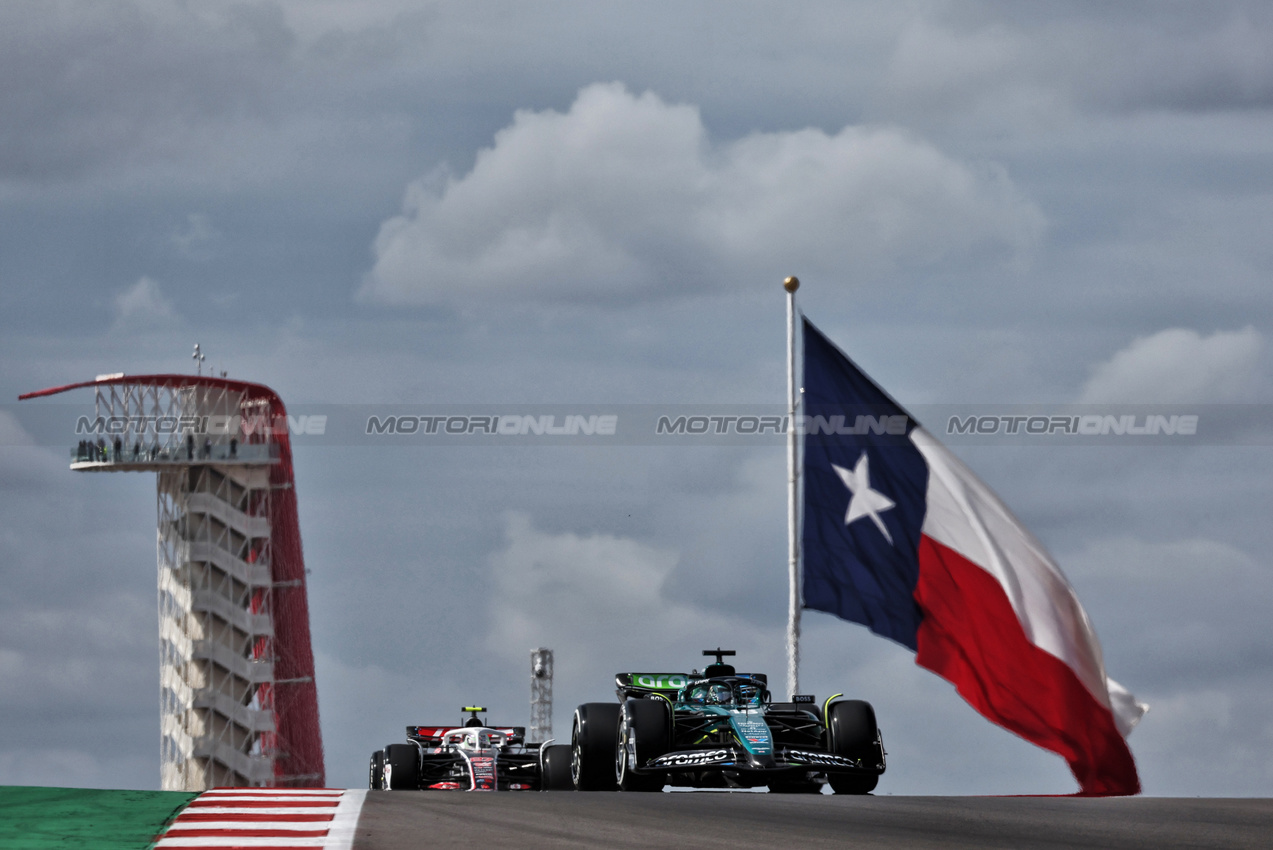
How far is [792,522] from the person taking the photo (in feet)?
77.1

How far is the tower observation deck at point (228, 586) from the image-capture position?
79625 mm

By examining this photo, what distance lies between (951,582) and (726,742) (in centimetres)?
370

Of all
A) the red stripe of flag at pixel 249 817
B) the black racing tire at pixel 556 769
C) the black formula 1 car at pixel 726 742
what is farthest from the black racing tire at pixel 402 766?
the red stripe of flag at pixel 249 817

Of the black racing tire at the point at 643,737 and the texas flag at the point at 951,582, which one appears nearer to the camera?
the black racing tire at the point at 643,737

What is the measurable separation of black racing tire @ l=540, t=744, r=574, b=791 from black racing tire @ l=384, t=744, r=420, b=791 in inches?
115

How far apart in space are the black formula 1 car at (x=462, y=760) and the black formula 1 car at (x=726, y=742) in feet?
25.3

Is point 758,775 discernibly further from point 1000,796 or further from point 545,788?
point 545,788

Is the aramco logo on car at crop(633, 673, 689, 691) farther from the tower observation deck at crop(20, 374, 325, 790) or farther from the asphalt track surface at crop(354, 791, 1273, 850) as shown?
the tower observation deck at crop(20, 374, 325, 790)

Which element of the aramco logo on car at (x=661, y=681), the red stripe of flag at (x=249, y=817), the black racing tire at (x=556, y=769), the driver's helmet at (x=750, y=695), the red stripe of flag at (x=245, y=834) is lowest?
the red stripe of flag at (x=245, y=834)

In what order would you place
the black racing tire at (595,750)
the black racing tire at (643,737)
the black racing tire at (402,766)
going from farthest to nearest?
the black racing tire at (402,766)
the black racing tire at (595,750)
the black racing tire at (643,737)

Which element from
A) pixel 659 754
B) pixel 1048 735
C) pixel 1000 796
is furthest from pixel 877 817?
pixel 1048 735

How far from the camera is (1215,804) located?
1834cm

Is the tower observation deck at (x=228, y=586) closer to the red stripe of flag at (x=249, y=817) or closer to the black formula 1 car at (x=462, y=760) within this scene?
the black formula 1 car at (x=462, y=760)

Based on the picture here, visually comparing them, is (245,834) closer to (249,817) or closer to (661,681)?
(249,817)
